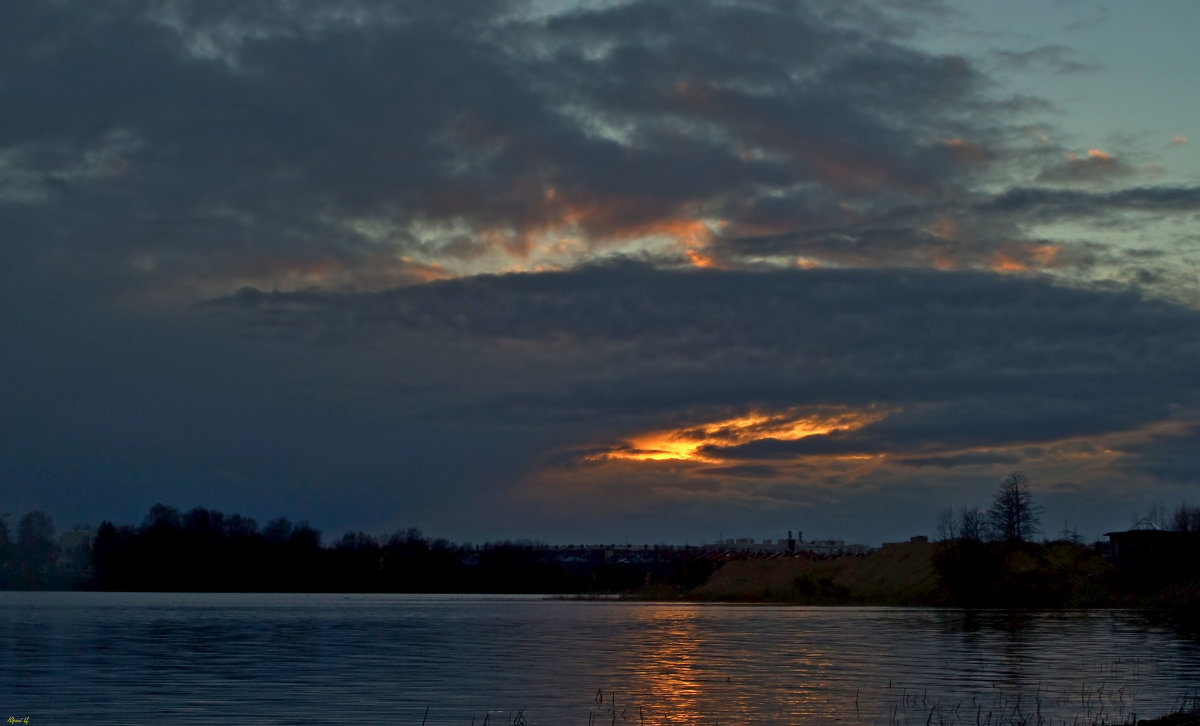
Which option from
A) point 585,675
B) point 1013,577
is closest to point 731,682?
point 585,675

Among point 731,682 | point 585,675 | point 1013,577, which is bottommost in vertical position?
point 585,675

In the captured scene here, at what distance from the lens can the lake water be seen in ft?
124

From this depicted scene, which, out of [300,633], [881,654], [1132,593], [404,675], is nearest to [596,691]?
[404,675]

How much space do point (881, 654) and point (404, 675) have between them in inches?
1107

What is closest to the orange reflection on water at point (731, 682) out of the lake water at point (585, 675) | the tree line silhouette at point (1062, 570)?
the lake water at point (585, 675)

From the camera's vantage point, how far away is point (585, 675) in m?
52.7

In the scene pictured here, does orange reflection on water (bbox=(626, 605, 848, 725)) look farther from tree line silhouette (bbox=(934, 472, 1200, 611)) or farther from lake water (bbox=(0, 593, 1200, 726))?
tree line silhouette (bbox=(934, 472, 1200, 611))

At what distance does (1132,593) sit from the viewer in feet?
513

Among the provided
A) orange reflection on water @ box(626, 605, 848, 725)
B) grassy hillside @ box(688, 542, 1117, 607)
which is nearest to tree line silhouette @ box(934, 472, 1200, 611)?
grassy hillside @ box(688, 542, 1117, 607)

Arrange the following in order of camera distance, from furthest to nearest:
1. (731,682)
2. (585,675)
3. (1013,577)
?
(1013,577) < (585,675) < (731,682)

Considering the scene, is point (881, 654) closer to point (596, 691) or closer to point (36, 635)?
point (596, 691)

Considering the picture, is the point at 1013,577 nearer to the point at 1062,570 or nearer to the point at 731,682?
the point at 1062,570

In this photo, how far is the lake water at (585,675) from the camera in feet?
124

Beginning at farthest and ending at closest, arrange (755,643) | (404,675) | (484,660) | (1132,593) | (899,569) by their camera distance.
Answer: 1. (899,569)
2. (1132,593)
3. (755,643)
4. (484,660)
5. (404,675)
